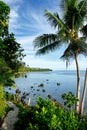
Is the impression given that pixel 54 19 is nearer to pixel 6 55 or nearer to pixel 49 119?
pixel 6 55

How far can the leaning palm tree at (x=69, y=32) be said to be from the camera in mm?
19406

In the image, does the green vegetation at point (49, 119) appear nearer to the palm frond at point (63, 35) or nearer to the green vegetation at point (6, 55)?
the green vegetation at point (6, 55)

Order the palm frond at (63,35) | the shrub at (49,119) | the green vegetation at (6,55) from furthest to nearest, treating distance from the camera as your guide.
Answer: the palm frond at (63,35), the green vegetation at (6,55), the shrub at (49,119)

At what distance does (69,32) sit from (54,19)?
4.83ft

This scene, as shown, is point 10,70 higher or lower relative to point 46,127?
higher

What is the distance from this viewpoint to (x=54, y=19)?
19859 mm

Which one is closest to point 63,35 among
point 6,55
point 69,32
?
point 69,32

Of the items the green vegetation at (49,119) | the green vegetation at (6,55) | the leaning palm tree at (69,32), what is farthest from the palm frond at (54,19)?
the green vegetation at (49,119)

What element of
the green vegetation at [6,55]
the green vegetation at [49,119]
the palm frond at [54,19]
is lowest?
the green vegetation at [49,119]

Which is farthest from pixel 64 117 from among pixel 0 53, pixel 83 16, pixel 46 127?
pixel 83 16

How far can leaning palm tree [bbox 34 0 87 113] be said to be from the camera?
63.7ft

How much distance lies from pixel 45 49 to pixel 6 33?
694 cm

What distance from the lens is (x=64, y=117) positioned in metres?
10.6

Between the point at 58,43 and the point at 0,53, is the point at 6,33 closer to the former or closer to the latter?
the point at 0,53
